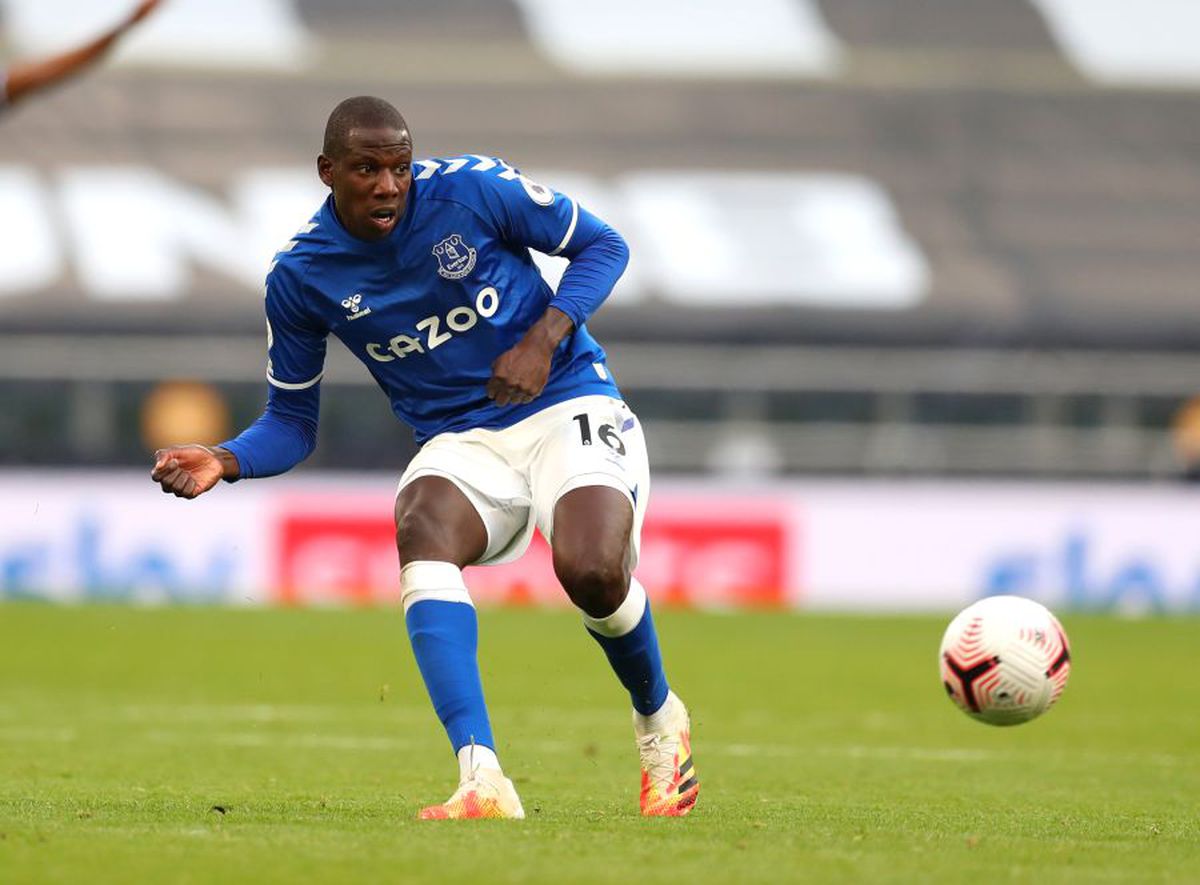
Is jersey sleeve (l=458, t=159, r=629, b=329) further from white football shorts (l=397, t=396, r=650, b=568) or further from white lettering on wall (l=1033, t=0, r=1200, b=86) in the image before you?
white lettering on wall (l=1033, t=0, r=1200, b=86)

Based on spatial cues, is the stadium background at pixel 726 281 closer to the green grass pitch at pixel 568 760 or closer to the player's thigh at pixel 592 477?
the green grass pitch at pixel 568 760

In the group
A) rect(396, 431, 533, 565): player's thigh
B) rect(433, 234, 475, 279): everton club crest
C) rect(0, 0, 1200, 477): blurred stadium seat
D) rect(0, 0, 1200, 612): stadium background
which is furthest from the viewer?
rect(0, 0, 1200, 477): blurred stadium seat

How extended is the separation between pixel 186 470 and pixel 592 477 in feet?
4.16

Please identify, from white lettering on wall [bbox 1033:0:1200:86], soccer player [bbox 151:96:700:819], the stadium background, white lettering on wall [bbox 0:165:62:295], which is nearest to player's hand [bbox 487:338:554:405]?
soccer player [bbox 151:96:700:819]

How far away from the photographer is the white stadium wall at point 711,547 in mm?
20875

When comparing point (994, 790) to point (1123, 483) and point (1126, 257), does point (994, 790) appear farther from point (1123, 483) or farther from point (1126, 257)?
point (1126, 257)

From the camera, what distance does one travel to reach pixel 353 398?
80.3 ft

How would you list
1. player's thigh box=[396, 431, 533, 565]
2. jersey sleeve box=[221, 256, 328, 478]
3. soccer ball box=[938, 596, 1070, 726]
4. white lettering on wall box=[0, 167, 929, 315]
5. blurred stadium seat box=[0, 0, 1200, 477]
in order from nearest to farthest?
player's thigh box=[396, 431, 533, 565], jersey sleeve box=[221, 256, 328, 478], soccer ball box=[938, 596, 1070, 726], blurred stadium seat box=[0, 0, 1200, 477], white lettering on wall box=[0, 167, 929, 315]

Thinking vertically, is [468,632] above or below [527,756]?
above

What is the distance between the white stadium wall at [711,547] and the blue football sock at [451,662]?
45.1ft

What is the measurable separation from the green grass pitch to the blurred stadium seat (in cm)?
511

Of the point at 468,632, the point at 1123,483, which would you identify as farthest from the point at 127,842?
the point at 1123,483

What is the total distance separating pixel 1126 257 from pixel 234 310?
11.5 meters

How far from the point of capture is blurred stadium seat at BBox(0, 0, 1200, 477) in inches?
959
